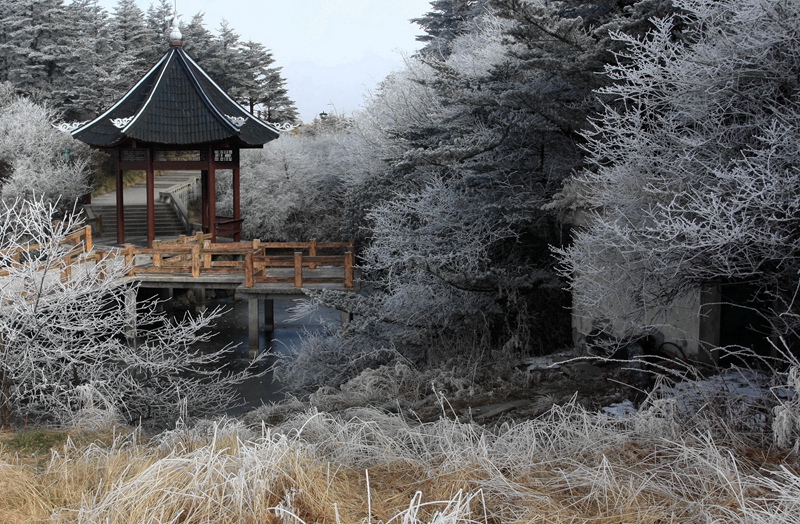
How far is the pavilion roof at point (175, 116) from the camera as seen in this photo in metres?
17.4

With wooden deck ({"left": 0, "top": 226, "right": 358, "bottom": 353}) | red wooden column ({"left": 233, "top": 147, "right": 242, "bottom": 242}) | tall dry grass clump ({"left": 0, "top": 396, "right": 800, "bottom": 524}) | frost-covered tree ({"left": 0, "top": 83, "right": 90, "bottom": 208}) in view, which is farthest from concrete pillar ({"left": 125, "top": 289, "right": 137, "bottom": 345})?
frost-covered tree ({"left": 0, "top": 83, "right": 90, "bottom": 208})

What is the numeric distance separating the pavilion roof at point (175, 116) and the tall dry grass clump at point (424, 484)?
14.0m

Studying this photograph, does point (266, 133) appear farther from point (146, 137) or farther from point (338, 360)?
point (338, 360)

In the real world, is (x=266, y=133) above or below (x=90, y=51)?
below

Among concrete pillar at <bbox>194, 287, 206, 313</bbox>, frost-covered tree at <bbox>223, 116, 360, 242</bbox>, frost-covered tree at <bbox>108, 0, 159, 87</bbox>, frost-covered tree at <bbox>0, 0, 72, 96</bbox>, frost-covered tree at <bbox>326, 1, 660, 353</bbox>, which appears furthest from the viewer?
frost-covered tree at <bbox>108, 0, 159, 87</bbox>

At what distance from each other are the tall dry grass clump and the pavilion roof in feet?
45.8

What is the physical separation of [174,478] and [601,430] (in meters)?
2.62

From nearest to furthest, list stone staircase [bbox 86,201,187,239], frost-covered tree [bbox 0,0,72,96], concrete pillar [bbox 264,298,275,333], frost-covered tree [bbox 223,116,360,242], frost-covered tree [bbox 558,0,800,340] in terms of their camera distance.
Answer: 1. frost-covered tree [bbox 558,0,800,340]
2. concrete pillar [bbox 264,298,275,333]
3. stone staircase [bbox 86,201,187,239]
4. frost-covered tree [bbox 223,116,360,242]
5. frost-covered tree [bbox 0,0,72,96]

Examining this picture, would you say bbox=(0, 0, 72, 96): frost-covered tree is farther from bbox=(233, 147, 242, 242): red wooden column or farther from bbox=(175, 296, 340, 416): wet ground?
bbox=(175, 296, 340, 416): wet ground

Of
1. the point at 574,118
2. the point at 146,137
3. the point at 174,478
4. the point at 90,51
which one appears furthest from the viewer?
the point at 90,51

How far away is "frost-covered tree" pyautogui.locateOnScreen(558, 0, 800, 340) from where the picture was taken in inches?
201

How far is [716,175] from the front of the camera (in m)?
5.36

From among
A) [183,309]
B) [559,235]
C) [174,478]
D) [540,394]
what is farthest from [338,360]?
[183,309]

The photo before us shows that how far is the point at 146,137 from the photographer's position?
674 inches
